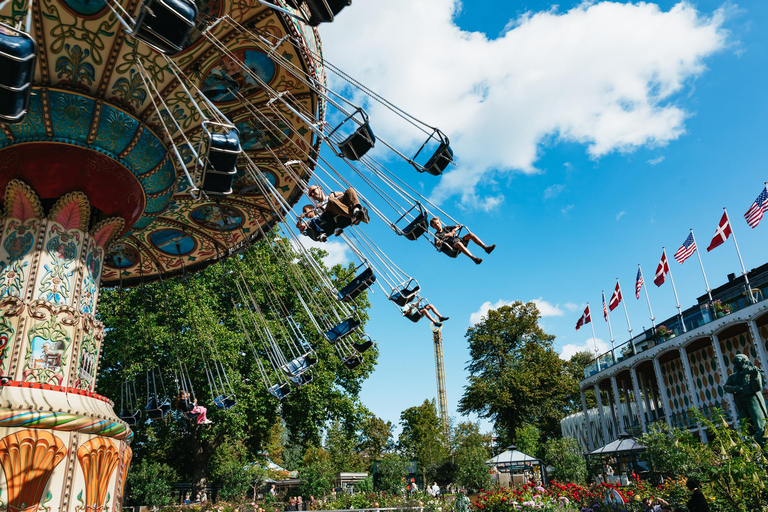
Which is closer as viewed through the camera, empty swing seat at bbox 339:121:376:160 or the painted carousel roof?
the painted carousel roof

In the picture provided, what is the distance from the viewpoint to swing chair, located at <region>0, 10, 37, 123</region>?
4012 mm

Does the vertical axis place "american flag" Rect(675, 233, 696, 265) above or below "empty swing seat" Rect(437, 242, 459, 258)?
above

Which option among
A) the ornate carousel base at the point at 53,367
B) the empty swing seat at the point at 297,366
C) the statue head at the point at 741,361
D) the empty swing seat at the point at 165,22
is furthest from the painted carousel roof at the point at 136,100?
the statue head at the point at 741,361

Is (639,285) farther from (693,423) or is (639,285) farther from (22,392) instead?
(22,392)

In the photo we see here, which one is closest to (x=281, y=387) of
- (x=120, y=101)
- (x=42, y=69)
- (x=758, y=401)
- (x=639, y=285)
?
(x=120, y=101)

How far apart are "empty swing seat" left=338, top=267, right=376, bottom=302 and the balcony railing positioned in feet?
58.8

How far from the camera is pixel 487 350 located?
4416 cm

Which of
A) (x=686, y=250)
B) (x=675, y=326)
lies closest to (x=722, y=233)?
(x=686, y=250)

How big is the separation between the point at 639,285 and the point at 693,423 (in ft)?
26.7

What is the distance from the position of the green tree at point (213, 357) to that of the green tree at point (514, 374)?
58.0 feet

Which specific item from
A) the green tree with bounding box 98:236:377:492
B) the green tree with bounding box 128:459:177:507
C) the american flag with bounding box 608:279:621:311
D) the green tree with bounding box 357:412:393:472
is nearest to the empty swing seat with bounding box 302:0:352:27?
the green tree with bounding box 98:236:377:492

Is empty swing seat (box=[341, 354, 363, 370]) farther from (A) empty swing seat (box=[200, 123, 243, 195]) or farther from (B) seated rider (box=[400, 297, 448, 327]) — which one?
(A) empty swing seat (box=[200, 123, 243, 195])

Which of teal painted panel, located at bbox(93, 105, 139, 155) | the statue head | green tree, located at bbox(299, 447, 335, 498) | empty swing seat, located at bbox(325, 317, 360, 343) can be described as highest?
teal painted panel, located at bbox(93, 105, 139, 155)

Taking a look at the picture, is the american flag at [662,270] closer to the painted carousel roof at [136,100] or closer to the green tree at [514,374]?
the green tree at [514,374]
